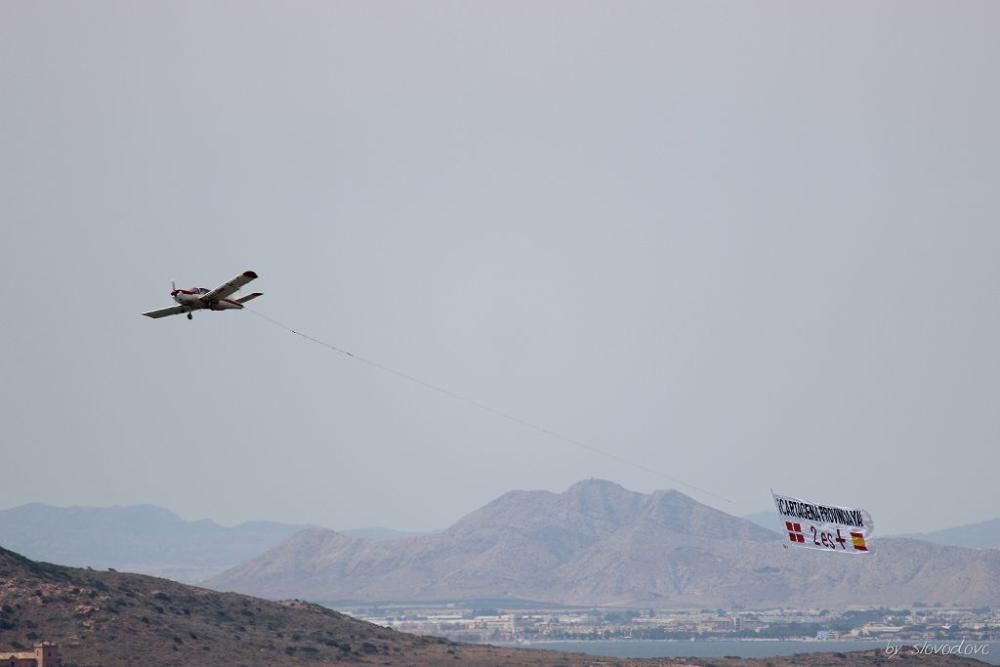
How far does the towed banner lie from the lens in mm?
124562

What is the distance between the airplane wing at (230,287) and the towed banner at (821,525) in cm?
4671

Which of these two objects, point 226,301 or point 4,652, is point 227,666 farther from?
point 226,301

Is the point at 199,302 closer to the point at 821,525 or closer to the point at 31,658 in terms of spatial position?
the point at 821,525

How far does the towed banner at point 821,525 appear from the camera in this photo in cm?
12456

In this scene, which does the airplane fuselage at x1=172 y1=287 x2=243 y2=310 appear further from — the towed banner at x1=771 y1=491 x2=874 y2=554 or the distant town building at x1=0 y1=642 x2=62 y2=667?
the distant town building at x1=0 y1=642 x2=62 y2=667

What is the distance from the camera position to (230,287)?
371ft

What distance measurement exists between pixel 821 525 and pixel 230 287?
52225 millimetres

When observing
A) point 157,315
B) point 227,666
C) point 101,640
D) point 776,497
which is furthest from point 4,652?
point 776,497

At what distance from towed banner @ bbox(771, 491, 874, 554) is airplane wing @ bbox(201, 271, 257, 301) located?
46710 mm

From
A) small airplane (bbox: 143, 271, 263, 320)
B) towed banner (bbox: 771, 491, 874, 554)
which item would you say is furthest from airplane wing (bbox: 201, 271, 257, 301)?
towed banner (bbox: 771, 491, 874, 554)

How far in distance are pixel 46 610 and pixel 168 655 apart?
1763cm

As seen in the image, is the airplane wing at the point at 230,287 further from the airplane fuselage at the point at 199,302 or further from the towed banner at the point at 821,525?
the towed banner at the point at 821,525

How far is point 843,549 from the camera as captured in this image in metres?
125

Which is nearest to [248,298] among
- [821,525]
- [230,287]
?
[230,287]
